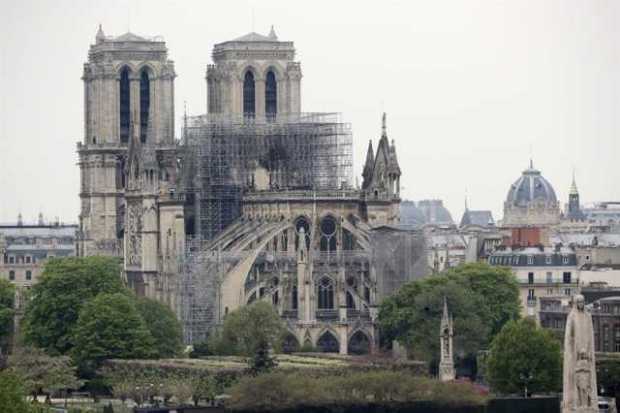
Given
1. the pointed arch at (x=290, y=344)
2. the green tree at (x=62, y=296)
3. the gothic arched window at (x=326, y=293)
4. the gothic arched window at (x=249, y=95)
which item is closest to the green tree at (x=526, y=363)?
the green tree at (x=62, y=296)

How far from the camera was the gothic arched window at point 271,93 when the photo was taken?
192000 mm

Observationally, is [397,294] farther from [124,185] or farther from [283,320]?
[124,185]

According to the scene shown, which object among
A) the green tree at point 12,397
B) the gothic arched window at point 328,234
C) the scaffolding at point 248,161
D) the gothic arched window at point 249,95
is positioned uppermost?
the gothic arched window at point 249,95

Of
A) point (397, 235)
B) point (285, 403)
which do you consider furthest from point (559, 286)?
point (285, 403)

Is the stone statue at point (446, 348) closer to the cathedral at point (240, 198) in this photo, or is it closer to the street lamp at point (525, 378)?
the street lamp at point (525, 378)

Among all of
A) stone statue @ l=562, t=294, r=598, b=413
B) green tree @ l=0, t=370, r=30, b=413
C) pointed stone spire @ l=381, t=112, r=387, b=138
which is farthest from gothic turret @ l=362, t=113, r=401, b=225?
stone statue @ l=562, t=294, r=598, b=413

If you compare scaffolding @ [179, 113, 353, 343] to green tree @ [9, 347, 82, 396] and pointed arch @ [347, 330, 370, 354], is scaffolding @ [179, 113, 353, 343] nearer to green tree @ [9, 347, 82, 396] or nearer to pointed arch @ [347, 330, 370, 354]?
pointed arch @ [347, 330, 370, 354]

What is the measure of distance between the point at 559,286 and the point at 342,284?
14165 millimetres

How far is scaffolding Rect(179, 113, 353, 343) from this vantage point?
184625 mm

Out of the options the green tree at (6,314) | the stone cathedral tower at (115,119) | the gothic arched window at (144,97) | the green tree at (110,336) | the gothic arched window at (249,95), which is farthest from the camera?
the gothic arched window at (144,97)

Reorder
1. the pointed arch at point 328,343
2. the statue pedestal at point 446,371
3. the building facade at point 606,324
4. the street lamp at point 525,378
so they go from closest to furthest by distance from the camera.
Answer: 1. the street lamp at point 525,378
2. the statue pedestal at point 446,371
3. the building facade at point 606,324
4. the pointed arch at point 328,343

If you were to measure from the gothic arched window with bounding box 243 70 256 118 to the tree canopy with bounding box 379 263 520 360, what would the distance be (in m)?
21.4

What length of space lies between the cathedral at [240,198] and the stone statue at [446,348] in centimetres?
1921

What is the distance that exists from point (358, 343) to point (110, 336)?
19.3 metres
